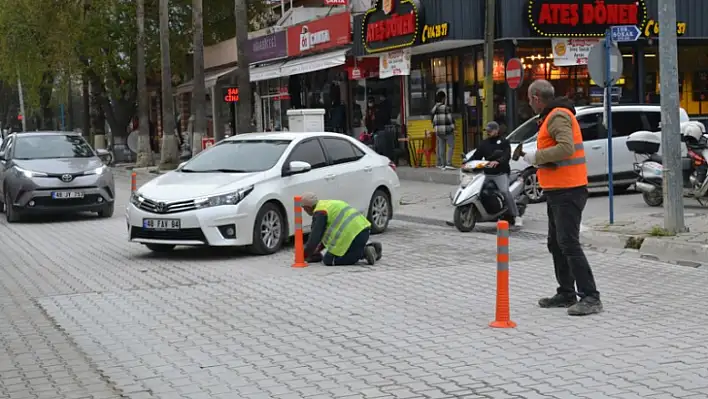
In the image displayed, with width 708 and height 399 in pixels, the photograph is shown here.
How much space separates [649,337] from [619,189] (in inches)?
504

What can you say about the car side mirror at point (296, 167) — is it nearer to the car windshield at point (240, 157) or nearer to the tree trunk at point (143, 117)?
the car windshield at point (240, 157)

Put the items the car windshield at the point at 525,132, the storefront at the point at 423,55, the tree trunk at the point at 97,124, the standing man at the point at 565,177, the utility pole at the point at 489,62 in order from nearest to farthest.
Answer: the standing man at the point at 565,177
the car windshield at the point at 525,132
the utility pole at the point at 489,62
the storefront at the point at 423,55
the tree trunk at the point at 97,124

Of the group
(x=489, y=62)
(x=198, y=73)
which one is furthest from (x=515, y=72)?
(x=198, y=73)

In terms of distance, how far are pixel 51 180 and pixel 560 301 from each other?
453 inches

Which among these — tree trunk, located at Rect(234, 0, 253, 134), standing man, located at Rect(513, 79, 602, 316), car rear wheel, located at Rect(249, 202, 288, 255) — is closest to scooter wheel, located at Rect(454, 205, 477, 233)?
car rear wheel, located at Rect(249, 202, 288, 255)

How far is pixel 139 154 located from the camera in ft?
127

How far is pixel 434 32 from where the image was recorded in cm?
2289

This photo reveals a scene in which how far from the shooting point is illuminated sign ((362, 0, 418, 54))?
23656mm

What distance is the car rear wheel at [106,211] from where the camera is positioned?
1838 cm

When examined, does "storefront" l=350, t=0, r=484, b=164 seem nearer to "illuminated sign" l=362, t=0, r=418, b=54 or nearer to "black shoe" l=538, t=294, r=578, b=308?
"illuminated sign" l=362, t=0, r=418, b=54

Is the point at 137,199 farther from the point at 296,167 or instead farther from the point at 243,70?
the point at 243,70

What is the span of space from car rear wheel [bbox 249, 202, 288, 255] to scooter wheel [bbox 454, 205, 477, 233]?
3147 millimetres

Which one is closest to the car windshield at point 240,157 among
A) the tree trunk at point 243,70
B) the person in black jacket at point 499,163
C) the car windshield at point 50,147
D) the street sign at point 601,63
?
the person in black jacket at point 499,163

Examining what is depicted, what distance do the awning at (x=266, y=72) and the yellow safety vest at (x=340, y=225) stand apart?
68.5 feet
